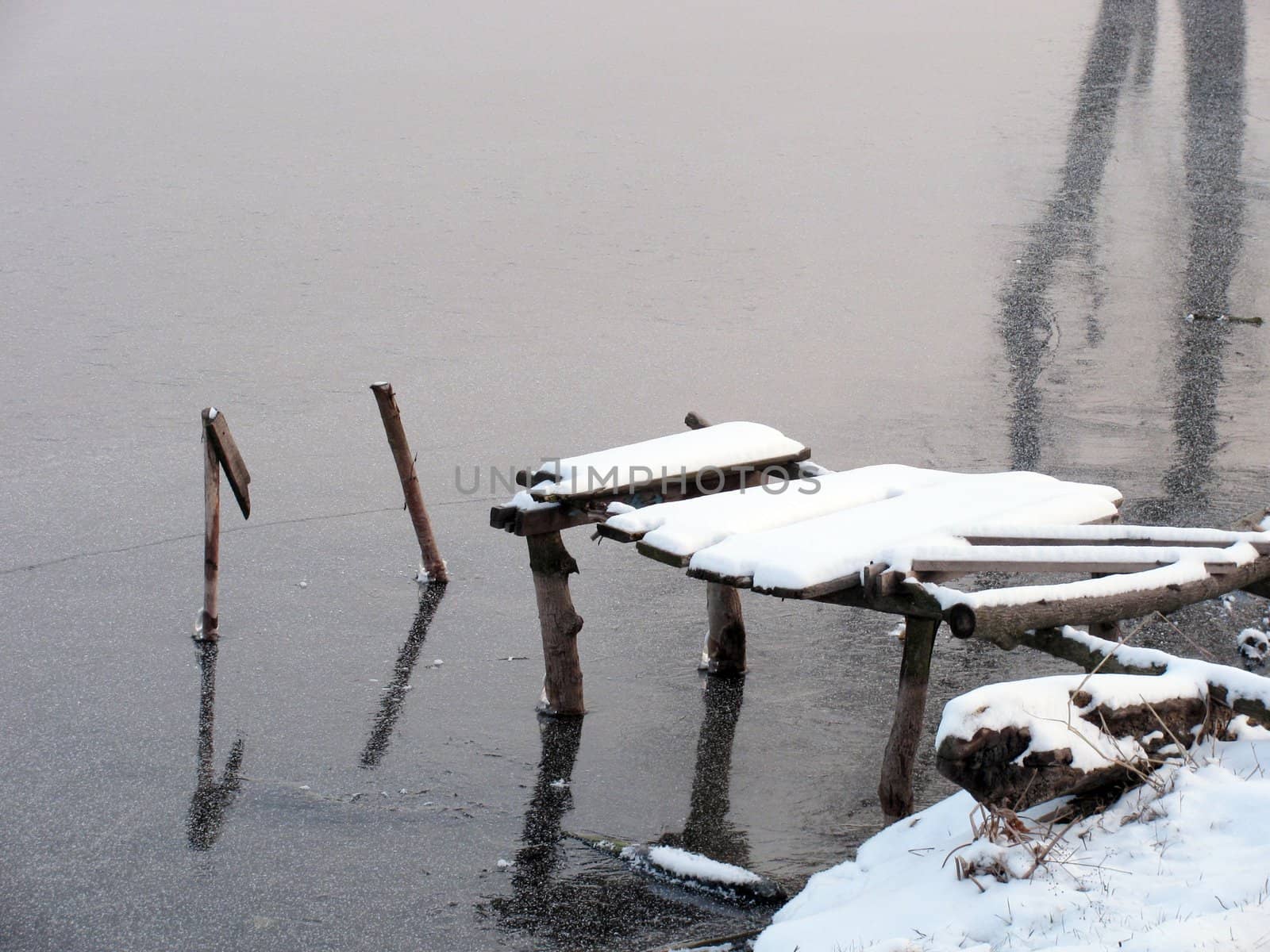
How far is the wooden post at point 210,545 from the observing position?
7.81 meters

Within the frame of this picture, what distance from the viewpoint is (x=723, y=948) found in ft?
15.3

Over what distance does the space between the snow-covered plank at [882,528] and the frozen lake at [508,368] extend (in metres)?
1.29

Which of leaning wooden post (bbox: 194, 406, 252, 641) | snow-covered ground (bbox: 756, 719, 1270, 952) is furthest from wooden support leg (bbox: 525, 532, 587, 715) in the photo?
snow-covered ground (bbox: 756, 719, 1270, 952)

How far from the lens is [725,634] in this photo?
739cm

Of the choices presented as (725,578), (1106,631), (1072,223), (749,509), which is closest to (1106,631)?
(1106,631)

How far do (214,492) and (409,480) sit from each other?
1.20m

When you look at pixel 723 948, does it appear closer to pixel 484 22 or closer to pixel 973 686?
pixel 973 686

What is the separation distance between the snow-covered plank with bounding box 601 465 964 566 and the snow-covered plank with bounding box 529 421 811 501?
9.4 inches

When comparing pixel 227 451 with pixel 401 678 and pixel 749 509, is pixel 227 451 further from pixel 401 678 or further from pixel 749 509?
pixel 749 509

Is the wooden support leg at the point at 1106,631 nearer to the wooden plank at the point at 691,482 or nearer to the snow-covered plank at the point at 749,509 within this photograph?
the snow-covered plank at the point at 749,509

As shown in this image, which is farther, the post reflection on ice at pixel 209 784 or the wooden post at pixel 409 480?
the wooden post at pixel 409 480

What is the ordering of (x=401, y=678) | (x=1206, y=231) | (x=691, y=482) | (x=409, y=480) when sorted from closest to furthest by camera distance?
(x=691, y=482) < (x=401, y=678) < (x=409, y=480) < (x=1206, y=231)

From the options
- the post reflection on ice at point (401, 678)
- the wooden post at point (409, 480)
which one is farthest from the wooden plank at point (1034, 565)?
the wooden post at point (409, 480)

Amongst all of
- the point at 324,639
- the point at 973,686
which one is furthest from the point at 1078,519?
the point at 324,639
